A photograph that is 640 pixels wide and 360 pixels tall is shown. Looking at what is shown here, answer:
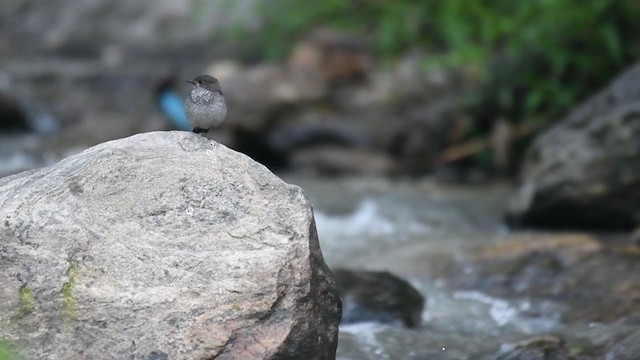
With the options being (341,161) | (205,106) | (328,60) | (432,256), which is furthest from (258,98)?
(205,106)

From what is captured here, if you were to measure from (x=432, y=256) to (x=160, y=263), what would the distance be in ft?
12.7

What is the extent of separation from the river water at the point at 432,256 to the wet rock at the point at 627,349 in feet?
0.40

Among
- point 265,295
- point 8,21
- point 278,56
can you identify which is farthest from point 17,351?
point 8,21

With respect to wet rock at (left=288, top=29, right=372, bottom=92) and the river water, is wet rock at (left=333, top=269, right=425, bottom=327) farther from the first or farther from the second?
wet rock at (left=288, top=29, right=372, bottom=92)

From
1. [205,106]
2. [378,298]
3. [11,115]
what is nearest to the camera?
[205,106]

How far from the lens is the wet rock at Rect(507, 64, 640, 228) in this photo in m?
8.03

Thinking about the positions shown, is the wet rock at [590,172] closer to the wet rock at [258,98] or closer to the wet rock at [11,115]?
the wet rock at [258,98]

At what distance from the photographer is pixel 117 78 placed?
16047 mm

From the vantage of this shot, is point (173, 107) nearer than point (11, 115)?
Yes

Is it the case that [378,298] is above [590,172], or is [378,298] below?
below

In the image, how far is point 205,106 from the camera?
4.36 m

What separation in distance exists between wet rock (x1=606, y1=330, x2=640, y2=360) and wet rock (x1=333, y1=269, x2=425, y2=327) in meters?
1.22

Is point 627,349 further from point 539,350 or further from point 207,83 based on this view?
point 207,83

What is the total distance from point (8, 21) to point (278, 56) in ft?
25.8
